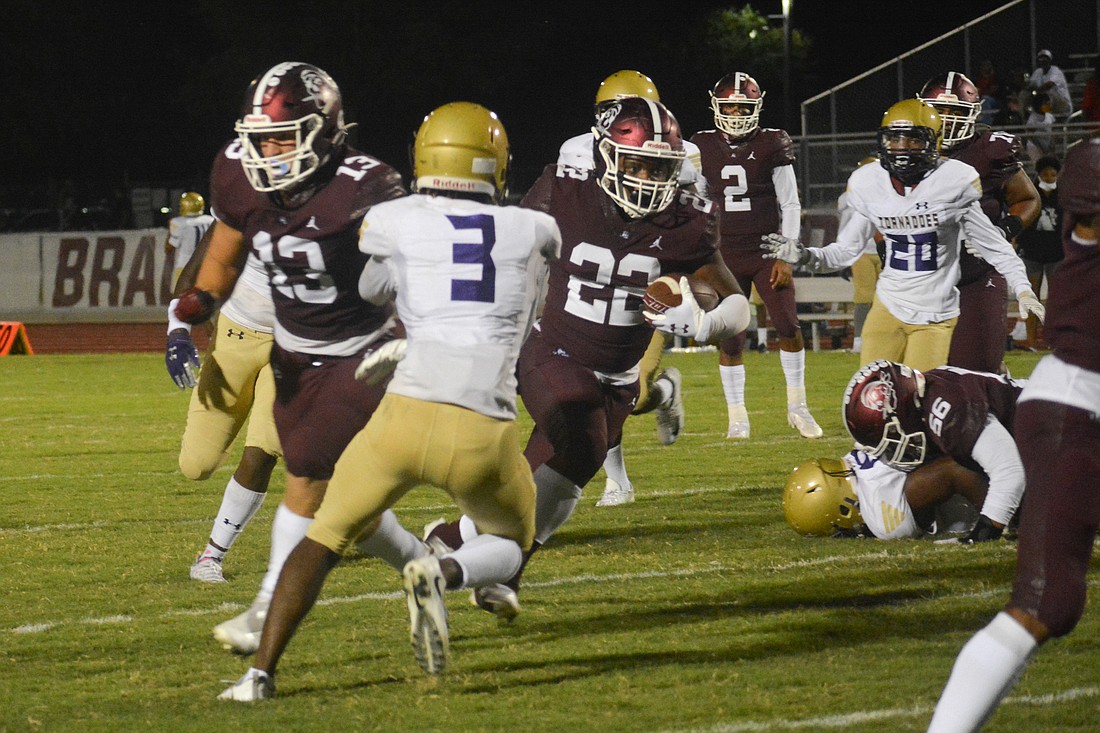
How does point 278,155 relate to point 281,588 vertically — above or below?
above

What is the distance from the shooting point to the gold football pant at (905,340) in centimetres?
688

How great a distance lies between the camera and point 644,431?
10.4 metres

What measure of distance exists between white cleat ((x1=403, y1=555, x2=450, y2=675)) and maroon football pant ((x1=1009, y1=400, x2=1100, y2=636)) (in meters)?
1.33

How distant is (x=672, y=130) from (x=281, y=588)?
1.89 metres

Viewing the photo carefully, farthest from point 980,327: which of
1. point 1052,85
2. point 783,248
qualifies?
point 1052,85

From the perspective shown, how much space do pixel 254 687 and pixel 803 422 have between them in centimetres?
616

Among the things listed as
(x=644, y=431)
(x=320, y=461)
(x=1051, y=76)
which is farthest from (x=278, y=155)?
(x=1051, y=76)

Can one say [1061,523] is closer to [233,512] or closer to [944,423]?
[944,423]

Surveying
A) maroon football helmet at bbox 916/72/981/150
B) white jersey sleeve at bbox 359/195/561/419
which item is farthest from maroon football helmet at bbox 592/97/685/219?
maroon football helmet at bbox 916/72/981/150

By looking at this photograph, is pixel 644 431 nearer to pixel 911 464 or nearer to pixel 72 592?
pixel 911 464

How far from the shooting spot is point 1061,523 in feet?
10.3

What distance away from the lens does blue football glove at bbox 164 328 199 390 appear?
483 cm

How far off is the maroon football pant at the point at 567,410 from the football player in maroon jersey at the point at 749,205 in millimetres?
4659

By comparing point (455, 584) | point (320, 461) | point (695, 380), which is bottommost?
point (695, 380)
